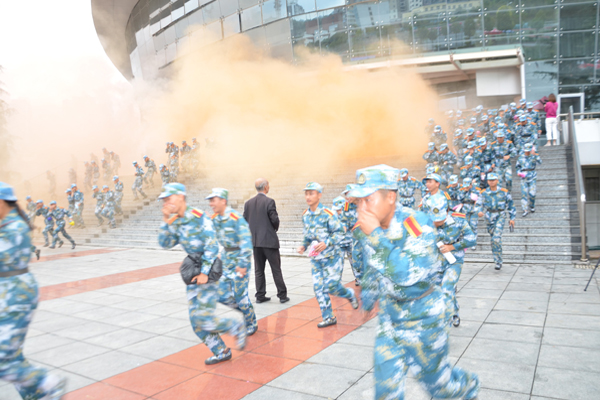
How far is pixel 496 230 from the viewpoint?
830 centimetres

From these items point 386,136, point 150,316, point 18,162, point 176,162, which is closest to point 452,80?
point 386,136

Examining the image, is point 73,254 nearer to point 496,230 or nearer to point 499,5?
point 496,230

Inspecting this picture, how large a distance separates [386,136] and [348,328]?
18.6 meters

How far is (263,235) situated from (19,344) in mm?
3697

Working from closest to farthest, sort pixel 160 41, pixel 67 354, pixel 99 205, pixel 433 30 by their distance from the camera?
pixel 67 354 → pixel 99 205 → pixel 433 30 → pixel 160 41

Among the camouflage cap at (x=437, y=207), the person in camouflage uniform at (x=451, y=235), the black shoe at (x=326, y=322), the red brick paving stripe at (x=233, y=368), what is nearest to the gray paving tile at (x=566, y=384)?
the person in camouflage uniform at (x=451, y=235)

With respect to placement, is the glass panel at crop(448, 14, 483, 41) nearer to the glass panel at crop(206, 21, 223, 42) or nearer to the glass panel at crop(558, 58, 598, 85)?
the glass panel at crop(558, 58, 598, 85)

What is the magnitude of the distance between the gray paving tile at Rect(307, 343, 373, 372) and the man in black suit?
2144 millimetres

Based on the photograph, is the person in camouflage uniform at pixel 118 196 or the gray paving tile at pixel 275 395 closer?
the gray paving tile at pixel 275 395

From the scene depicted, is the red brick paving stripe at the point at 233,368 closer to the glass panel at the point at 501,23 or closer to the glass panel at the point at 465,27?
the glass panel at the point at 465,27

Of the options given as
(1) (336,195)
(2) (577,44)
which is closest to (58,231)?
(1) (336,195)

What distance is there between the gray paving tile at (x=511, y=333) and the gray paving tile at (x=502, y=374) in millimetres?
715

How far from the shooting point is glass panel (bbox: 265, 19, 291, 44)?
23984 mm

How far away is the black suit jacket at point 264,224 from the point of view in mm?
6352
